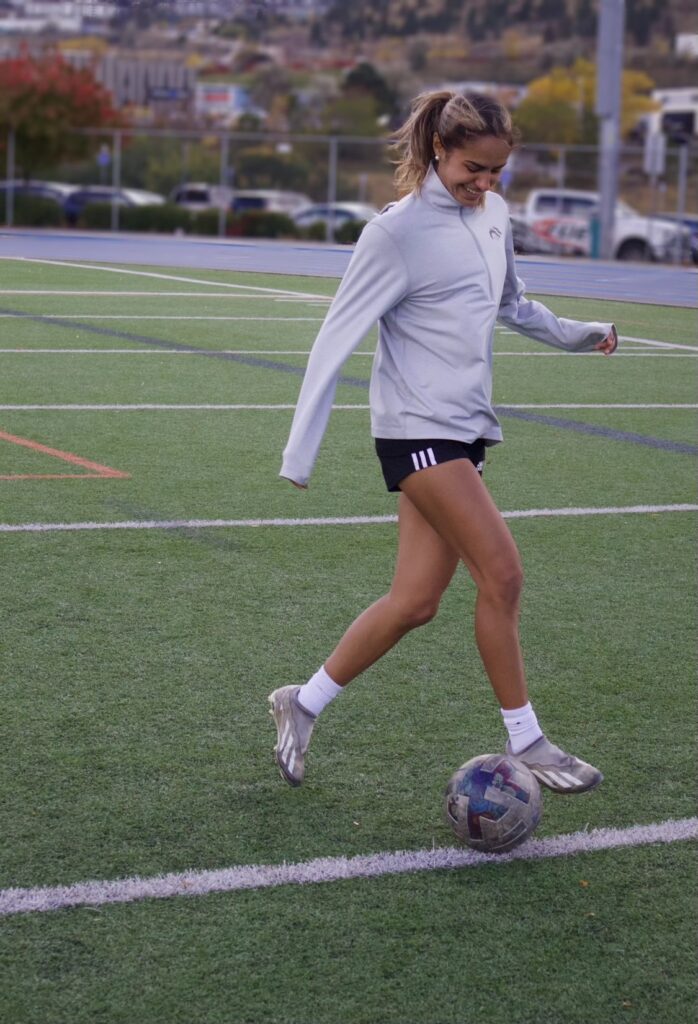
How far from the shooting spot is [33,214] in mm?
43375

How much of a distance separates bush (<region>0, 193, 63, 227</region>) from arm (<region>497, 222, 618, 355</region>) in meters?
40.2

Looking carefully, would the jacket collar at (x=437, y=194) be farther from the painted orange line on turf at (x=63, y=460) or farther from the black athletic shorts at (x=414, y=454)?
the painted orange line on turf at (x=63, y=460)

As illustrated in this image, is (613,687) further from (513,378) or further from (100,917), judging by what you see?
(513,378)

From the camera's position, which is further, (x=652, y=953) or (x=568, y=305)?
(x=568, y=305)

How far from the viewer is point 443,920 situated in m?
3.68

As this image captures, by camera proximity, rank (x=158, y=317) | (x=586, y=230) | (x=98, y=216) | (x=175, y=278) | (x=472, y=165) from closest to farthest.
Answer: (x=472, y=165) → (x=158, y=317) → (x=175, y=278) → (x=586, y=230) → (x=98, y=216)

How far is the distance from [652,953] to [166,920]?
3.73ft

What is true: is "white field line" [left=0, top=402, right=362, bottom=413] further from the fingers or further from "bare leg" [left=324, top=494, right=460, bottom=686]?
"bare leg" [left=324, top=494, right=460, bottom=686]

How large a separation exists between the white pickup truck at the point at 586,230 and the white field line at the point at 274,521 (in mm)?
28058

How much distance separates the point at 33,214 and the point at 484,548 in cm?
4121

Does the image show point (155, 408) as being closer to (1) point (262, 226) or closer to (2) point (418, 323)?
(2) point (418, 323)

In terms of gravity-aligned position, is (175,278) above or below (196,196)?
below

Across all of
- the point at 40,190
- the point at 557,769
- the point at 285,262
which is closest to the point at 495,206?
the point at 557,769

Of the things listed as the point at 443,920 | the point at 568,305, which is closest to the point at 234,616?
the point at 443,920
